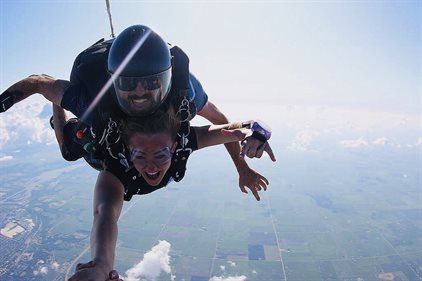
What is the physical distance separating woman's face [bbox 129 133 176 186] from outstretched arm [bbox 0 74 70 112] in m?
0.79

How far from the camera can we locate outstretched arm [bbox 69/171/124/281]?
3.85 ft

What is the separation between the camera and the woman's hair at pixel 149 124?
1857 mm

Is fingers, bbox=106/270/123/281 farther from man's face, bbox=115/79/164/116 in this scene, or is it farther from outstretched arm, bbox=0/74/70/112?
outstretched arm, bbox=0/74/70/112

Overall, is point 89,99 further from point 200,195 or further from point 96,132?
point 200,195

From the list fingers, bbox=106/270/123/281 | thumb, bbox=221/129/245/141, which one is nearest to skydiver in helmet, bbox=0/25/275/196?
thumb, bbox=221/129/245/141

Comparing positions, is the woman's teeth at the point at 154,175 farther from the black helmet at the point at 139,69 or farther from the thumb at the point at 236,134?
the thumb at the point at 236,134

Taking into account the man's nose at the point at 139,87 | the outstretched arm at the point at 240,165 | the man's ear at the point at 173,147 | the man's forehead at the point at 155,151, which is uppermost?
the man's nose at the point at 139,87

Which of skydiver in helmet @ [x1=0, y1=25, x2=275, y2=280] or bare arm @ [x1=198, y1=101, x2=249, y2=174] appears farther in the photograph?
bare arm @ [x1=198, y1=101, x2=249, y2=174]

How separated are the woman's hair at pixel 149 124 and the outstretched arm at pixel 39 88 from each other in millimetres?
702

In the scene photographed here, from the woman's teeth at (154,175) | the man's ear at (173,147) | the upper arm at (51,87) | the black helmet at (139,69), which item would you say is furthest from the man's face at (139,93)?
the upper arm at (51,87)

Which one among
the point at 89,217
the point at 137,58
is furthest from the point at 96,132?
the point at 89,217

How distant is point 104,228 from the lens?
161cm

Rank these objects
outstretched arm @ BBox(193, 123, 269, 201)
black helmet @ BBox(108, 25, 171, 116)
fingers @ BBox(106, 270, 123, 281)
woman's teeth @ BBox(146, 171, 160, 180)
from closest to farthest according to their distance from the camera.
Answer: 1. fingers @ BBox(106, 270, 123, 281)
2. black helmet @ BBox(108, 25, 171, 116)
3. outstretched arm @ BBox(193, 123, 269, 201)
4. woman's teeth @ BBox(146, 171, 160, 180)

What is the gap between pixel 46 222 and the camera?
4662 centimetres
